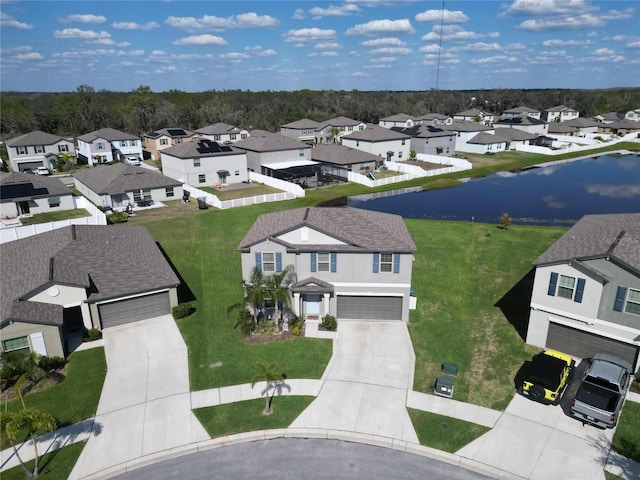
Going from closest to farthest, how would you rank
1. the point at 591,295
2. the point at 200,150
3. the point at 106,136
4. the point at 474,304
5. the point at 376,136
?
the point at 591,295 → the point at 474,304 → the point at 200,150 → the point at 376,136 → the point at 106,136

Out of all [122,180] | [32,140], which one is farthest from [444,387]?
[32,140]

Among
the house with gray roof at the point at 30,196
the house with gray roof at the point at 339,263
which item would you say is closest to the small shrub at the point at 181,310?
the house with gray roof at the point at 339,263

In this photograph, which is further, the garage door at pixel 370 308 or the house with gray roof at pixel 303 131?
the house with gray roof at pixel 303 131

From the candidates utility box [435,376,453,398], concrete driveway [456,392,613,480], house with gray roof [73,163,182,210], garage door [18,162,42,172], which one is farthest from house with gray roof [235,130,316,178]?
concrete driveway [456,392,613,480]

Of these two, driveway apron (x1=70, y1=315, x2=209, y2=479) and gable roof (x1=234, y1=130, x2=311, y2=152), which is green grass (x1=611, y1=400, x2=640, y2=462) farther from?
gable roof (x1=234, y1=130, x2=311, y2=152)

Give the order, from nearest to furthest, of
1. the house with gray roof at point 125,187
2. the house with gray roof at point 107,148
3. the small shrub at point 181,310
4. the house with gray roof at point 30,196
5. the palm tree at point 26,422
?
the palm tree at point 26,422
the small shrub at point 181,310
the house with gray roof at point 30,196
the house with gray roof at point 125,187
the house with gray roof at point 107,148

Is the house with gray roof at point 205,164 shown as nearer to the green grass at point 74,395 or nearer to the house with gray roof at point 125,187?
the house with gray roof at point 125,187

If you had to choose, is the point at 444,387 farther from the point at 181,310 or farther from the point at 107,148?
the point at 107,148
